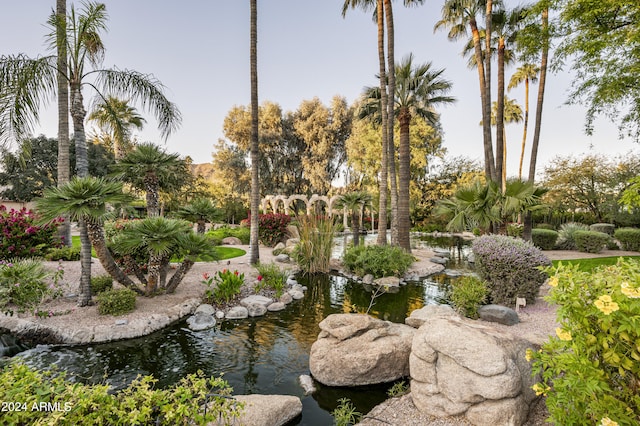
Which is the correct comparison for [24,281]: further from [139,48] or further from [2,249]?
[139,48]

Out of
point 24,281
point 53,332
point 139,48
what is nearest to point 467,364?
point 53,332

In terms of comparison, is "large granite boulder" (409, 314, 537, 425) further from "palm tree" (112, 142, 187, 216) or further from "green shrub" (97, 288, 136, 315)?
"palm tree" (112, 142, 187, 216)

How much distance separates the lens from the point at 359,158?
2256 centimetres

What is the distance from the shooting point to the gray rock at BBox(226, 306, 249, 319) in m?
5.38

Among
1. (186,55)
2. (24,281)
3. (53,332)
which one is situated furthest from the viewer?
(186,55)

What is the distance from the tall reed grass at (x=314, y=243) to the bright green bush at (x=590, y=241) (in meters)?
9.81

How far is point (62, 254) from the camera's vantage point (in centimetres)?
770

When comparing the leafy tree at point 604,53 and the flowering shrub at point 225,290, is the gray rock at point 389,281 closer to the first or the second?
the flowering shrub at point 225,290

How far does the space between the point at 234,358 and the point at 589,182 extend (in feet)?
71.8

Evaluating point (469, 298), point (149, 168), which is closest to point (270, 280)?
point (149, 168)

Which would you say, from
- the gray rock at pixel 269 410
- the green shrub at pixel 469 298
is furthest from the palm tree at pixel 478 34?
the gray rock at pixel 269 410

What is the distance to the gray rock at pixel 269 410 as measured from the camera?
250 cm

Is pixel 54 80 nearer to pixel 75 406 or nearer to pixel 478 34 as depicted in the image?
pixel 75 406

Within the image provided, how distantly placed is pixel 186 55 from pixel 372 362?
12357 mm
